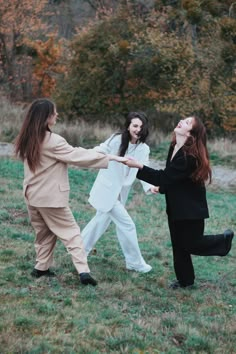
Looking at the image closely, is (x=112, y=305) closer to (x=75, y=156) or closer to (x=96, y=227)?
(x=75, y=156)

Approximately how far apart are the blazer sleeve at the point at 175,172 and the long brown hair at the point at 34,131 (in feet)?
3.78

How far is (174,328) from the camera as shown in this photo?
541 centimetres

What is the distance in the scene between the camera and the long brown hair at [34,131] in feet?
20.1

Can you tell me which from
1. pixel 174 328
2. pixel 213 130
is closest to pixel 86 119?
pixel 213 130

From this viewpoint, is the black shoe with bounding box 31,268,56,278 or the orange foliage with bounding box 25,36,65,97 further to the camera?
the orange foliage with bounding box 25,36,65,97

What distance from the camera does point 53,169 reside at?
6.20 meters

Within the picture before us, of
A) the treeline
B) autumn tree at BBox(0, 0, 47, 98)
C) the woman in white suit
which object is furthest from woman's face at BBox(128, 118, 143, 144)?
autumn tree at BBox(0, 0, 47, 98)

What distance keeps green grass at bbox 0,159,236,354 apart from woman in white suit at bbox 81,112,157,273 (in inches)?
12.1

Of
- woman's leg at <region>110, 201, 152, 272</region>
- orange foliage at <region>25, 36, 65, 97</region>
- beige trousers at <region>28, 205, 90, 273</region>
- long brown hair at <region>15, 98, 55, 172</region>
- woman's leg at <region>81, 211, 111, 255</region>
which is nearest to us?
long brown hair at <region>15, 98, 55, 172</region>

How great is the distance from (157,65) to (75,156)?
19291mm

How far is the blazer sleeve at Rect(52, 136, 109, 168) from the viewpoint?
614cm

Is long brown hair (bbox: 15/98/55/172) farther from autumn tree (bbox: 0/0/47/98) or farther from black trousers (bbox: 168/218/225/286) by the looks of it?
autumn tree (bbox: 0/0/47/98)

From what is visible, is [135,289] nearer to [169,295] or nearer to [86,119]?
[169,295]

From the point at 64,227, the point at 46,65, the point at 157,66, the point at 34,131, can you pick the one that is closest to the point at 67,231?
the point at 64,227
